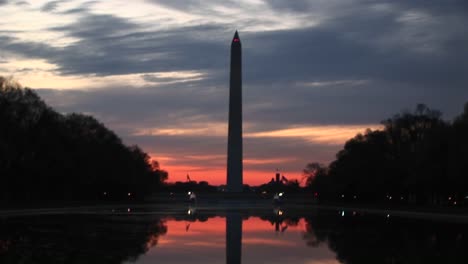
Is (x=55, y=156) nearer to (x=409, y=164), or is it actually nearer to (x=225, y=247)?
(x=409, y=164)

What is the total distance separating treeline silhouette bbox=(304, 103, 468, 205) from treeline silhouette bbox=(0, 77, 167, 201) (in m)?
25.8

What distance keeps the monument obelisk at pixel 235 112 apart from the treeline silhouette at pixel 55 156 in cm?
1417

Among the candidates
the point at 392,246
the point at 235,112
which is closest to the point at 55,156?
the point at 235,112

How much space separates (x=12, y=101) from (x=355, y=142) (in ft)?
146

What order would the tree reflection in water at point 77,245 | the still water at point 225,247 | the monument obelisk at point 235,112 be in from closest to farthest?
the tree reflection in water at point 77,245
the still water at point 225,247
the monument obelisk at point 235,112

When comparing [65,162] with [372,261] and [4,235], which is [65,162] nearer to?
[4,235]

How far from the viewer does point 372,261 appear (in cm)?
1780

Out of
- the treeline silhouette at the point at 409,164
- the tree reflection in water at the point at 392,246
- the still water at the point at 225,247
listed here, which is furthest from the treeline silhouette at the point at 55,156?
the tree reflection in water at the point at 392,246

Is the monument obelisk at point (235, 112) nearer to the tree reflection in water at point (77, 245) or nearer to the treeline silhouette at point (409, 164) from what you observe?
the treeline silhouette at point (409, 164)

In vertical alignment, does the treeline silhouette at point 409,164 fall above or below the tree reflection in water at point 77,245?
above

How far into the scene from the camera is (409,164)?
2630 inches

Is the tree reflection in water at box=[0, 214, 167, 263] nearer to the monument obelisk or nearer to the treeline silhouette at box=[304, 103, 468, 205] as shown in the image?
the treeline silhouette at box=[304, 103, 468, 205]

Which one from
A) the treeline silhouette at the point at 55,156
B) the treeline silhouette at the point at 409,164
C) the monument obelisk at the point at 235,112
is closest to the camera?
the treeline silhouette at the point at 409,164

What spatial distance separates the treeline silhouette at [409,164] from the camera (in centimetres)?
5778
